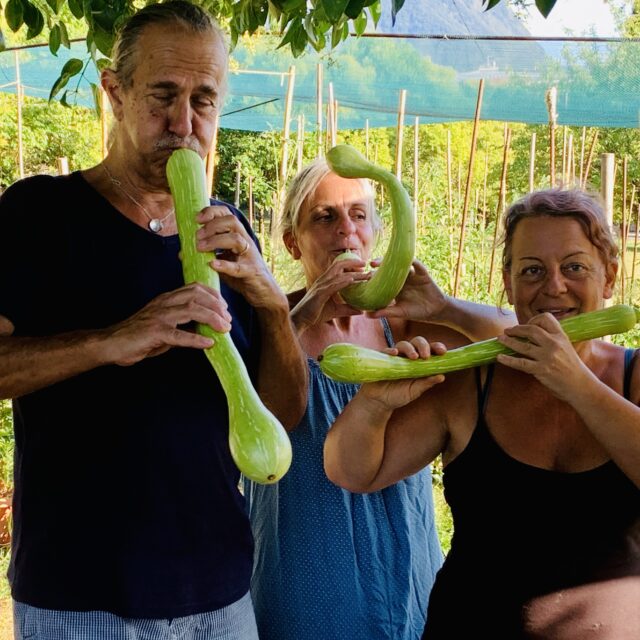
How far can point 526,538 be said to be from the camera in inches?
69.4

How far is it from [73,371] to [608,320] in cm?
115

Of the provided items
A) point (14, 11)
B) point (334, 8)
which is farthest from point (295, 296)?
point (14, 11)

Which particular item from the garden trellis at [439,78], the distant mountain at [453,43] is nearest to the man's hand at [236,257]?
the garden trellis at [439,78]

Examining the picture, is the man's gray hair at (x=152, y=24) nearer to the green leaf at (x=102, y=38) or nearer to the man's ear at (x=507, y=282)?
the green leaf at (x=102, y=38)

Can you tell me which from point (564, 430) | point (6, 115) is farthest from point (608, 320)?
point (6, 115)

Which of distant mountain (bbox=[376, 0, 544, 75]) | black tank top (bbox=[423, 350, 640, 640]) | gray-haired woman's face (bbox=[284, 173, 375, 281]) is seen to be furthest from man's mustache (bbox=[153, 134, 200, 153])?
distant mountain (bbox=[376, 0, 544, 75])

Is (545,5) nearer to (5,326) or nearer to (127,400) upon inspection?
(127,400)

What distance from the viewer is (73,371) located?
5.67 feet

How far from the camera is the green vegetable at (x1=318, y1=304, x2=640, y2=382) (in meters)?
1.80

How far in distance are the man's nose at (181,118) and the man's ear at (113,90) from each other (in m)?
0.21

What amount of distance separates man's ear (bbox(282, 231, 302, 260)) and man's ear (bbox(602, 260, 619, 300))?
1.12 metres

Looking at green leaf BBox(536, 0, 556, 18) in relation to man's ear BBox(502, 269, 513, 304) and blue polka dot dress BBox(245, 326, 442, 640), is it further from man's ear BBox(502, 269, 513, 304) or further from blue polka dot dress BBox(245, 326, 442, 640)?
blue polka dot dress BBox(245, 326, 442, 640)

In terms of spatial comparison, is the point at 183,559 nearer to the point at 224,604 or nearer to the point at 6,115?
the point at 224,604

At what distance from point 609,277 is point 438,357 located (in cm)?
49
